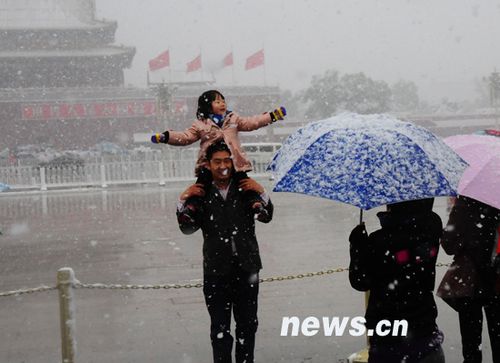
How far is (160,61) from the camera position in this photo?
112 feet

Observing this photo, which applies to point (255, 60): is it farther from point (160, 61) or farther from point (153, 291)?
point (153, 291)

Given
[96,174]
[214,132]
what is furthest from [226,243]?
[96,174]

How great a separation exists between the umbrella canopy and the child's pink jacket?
38 cm

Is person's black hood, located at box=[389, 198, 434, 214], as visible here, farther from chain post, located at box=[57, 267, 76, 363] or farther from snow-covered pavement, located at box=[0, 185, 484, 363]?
chain post, located at box=[57, 267, 76, 363]

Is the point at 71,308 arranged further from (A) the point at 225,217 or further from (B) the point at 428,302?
(B) the point at 428,302

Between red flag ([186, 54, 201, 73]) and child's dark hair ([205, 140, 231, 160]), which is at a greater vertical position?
red flag ([186, 54, 201, 73])

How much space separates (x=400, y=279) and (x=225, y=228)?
100 centimetres

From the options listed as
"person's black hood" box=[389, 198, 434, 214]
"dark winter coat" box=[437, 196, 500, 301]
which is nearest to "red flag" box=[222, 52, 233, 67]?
"dark winter coat" box=[437, 196, 500, 301]

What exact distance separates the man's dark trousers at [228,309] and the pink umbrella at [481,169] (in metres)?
1.17

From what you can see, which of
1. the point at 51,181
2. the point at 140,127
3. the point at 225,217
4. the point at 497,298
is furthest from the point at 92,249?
the point at 140,127

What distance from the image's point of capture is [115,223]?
1164 cm

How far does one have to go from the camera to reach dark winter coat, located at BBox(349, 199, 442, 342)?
8.53 feet

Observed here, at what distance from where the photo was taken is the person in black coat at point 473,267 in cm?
325

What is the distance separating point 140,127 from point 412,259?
3374 cm
